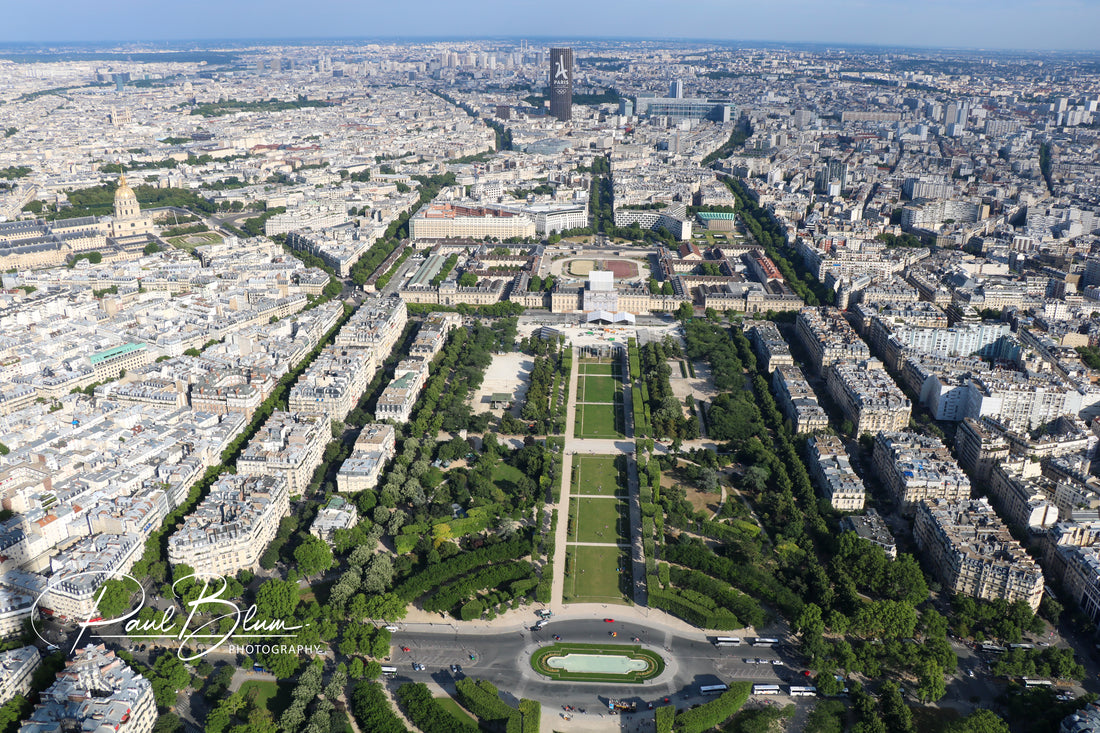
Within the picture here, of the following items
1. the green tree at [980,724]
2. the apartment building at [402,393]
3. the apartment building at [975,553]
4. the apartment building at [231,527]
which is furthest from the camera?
the apartment building at [402,393]

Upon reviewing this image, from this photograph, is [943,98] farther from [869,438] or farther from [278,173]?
[869,438]

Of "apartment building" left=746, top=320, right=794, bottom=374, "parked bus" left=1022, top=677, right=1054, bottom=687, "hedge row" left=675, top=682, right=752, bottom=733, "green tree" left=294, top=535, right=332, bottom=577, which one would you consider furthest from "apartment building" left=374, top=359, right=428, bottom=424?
"parked bus" left=1022, top=677, right=1054, bottom=687

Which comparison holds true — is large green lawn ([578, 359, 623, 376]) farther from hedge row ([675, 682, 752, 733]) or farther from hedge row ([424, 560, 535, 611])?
hedge row ([675, 682, 752, 733])

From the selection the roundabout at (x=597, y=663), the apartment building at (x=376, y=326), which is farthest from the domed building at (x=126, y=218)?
the roundabout at (x=597, y=663)

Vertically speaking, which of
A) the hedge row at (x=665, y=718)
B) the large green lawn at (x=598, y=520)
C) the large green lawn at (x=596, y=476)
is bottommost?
the hedge row at (x=665, y=718)

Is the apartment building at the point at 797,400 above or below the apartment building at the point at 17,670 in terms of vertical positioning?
above

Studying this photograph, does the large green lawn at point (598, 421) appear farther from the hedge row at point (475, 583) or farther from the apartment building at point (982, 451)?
the apartment building at point (982, 451)

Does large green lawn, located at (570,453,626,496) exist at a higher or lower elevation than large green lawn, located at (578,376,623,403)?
lower
